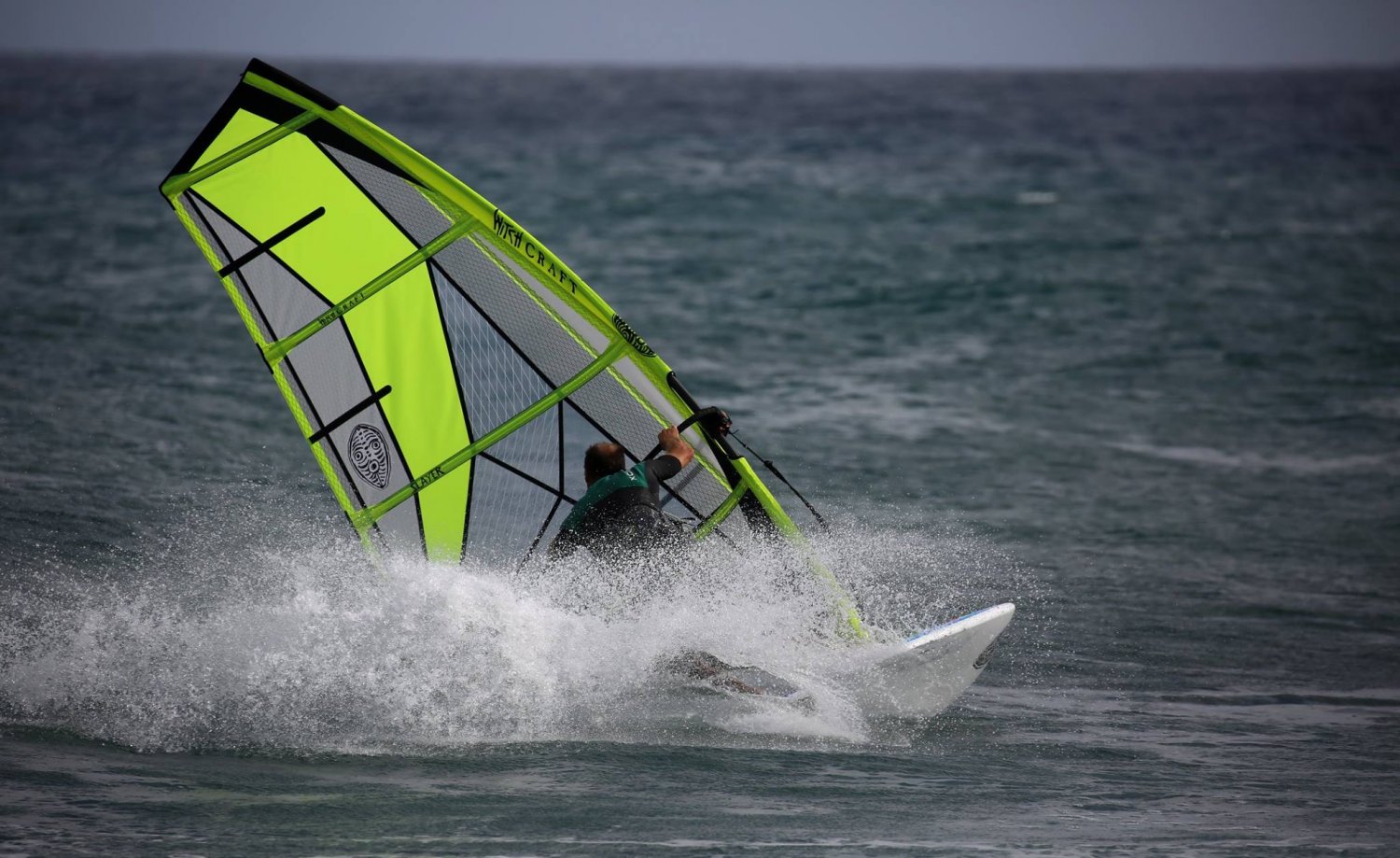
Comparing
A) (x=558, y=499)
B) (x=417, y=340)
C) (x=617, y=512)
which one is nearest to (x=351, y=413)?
(x=417, y=340)

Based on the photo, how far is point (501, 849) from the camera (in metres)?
4.25

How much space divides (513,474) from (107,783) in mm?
2304

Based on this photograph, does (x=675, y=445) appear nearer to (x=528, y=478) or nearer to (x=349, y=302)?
(x=528, y=478)

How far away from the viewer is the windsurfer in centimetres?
560

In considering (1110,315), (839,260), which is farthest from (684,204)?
(1110,315)

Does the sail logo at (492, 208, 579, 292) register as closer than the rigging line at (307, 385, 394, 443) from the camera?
Yes

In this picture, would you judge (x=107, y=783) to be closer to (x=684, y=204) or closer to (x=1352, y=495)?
(x=1352, y=495)

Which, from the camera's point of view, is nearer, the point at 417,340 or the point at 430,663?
the point at 430,663

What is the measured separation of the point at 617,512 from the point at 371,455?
143cm

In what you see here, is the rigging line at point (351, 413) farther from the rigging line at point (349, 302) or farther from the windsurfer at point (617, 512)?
the windsurfer at point (617, 512)

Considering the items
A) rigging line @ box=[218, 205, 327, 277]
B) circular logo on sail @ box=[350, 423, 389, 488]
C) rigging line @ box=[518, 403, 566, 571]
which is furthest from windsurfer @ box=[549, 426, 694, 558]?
rigging line @ box=[218, 205, 327, 277]

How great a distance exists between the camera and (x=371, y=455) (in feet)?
21.4

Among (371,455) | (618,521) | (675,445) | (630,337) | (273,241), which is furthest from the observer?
(371,455)

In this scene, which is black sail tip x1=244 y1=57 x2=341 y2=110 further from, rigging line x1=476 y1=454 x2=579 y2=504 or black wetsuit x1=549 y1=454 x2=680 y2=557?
black wetsuit x1=549 y1=454 x2=680 y2=557
